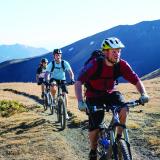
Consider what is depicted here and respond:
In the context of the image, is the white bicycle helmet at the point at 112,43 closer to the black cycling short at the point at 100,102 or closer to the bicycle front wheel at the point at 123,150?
the black cycling short at the point at 100,102

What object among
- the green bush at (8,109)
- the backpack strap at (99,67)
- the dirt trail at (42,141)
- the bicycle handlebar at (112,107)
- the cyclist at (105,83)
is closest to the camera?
the bicycle handlebar at (112,107)

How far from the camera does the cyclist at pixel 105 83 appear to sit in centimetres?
1024

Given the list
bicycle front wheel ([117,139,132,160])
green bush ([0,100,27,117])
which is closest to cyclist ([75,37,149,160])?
bicycle front wheel ([117,139,132,160])

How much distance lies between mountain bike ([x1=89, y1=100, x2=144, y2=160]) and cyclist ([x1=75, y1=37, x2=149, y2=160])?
0.53ft

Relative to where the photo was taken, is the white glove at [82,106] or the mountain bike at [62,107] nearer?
the white glove at [82,106]

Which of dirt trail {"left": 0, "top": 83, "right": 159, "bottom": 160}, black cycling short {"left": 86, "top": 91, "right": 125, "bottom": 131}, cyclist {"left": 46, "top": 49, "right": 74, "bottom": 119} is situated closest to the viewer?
black cycling short {"left": 86, "top": 91, "right": 125, "bottom": 131}

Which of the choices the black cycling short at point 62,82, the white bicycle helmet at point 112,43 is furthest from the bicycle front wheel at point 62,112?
the white bicycle helmet at point 112,43

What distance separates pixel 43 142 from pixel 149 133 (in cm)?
433

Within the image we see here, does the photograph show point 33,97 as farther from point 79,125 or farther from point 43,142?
point 43,142

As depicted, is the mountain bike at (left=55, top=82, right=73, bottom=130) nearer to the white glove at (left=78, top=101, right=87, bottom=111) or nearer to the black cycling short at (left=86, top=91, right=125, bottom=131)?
the black cycling short at (left=86, top=91, right=125, bottom=131)

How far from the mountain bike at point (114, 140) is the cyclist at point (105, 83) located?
0.16m

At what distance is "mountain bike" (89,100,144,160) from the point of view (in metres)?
9.69

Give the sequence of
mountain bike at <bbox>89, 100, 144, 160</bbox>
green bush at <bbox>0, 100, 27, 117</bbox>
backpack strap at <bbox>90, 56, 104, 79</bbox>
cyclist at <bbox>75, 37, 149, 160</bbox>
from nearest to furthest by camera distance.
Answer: mountain bike at <bbox>89, 100, 144, 160</bbox>
cyclist at <bbox>75, 37, 149, 160</bbox>
backpack strap at <bbox>90, 56, 104, 79</bbox>
green bush at <bbox>0, 100, 27, 117</bbox>

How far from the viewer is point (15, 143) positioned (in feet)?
54.5
